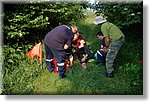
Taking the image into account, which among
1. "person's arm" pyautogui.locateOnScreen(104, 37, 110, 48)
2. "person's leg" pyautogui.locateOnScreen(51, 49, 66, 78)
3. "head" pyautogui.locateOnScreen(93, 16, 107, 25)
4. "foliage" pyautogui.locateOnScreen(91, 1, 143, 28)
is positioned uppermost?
"foliage" pyautogui.locateOnScreen(91, 1, 143, 28)

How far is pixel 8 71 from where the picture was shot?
8.66 ft

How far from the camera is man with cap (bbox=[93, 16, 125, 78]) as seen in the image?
8.67ft

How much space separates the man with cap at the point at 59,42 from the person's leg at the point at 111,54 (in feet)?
0.99

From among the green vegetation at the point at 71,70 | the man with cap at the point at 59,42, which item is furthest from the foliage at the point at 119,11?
the man with cap at the point at 59,42

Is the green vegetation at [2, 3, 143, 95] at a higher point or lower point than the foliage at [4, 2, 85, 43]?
lower

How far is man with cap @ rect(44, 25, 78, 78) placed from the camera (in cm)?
264

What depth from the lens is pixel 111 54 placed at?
105 inches

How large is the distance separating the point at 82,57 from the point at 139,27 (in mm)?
484

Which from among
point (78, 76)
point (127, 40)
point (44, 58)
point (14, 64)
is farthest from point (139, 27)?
point (14, 64)

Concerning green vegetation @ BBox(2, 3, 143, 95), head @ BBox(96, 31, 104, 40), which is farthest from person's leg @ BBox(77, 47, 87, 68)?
head @ BBox(96, 31, 104, 40)

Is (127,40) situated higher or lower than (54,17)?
lower

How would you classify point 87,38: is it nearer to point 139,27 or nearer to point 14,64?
point 139,27

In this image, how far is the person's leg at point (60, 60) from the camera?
2.65 m

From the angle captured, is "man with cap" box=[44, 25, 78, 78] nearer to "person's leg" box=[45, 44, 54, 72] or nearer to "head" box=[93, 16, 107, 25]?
"person's leg" box=[45, 44, 54, 72]
